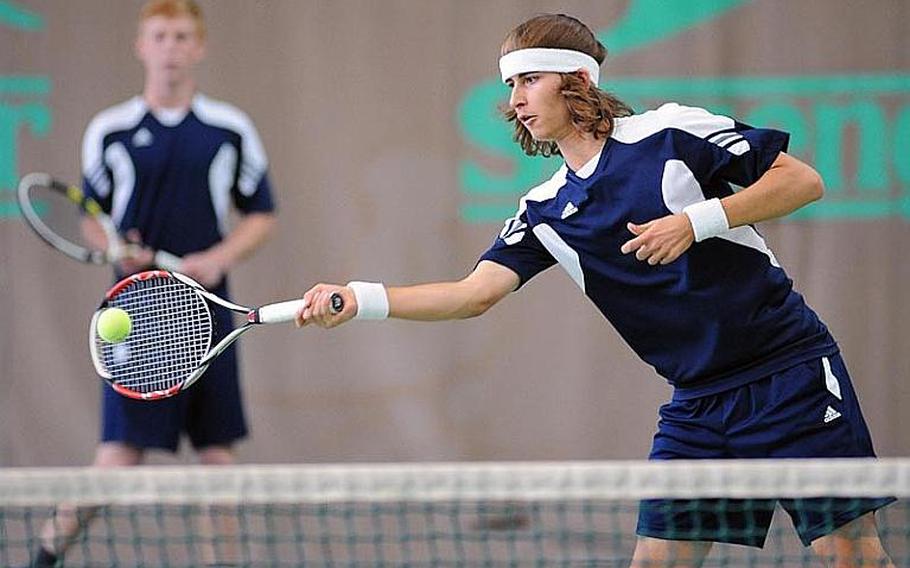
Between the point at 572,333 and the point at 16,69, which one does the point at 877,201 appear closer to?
the point at 572,333

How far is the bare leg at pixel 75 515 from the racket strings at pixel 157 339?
0.47 m

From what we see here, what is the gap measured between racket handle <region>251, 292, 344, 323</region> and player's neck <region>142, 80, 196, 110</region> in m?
2.20

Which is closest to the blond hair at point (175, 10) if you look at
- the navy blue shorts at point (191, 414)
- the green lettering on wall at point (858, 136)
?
the navy blue shorts at point (191, 414)

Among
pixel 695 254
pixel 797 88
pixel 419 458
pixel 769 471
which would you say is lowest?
pixel 419 458

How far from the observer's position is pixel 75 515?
4.41 m

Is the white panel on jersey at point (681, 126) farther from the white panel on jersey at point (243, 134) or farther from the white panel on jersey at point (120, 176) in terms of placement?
the white panel on jersey at point (120, 176)

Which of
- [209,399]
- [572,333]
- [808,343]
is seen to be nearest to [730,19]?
[572,333]

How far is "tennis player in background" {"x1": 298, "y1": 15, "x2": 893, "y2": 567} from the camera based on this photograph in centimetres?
296

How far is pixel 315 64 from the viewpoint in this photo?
5652 millimetres

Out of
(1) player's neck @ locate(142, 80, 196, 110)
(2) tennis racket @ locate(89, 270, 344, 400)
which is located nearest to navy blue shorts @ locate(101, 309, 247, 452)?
(2) tennis racket @ locate(89, 270, 344, 400)

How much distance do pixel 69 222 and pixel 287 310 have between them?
2307 mm

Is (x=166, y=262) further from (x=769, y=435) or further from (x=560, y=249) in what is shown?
(x=769, y=435)

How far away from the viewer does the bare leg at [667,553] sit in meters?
3.00

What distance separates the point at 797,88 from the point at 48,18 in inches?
101
